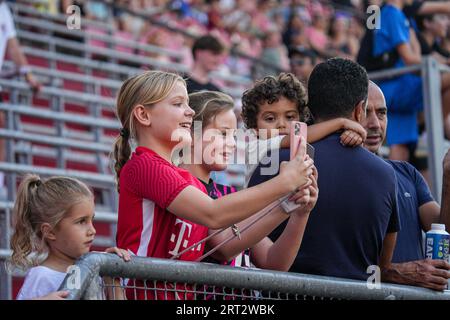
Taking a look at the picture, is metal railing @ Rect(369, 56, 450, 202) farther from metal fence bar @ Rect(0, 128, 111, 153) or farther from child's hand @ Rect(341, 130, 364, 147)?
child's hand @ Rect(341, 130, 364, 147)

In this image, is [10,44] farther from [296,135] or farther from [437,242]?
[296,135]

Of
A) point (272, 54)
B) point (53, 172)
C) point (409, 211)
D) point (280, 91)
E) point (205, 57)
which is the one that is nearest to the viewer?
point (409, 211)

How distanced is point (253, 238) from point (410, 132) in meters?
4.21

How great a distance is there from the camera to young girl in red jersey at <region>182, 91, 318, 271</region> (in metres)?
3.15

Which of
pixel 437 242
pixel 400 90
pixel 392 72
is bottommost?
pixel 437 242

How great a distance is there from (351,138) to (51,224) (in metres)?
1.12

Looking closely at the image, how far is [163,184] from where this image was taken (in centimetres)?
308

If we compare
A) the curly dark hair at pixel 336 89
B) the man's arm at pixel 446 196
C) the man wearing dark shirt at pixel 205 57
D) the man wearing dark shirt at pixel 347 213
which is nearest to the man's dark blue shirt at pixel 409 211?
the man's arm at pixel 446 196

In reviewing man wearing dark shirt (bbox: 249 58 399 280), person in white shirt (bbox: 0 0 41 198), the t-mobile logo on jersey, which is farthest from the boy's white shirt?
person in white shirt (bbox: 0 0 41 198)

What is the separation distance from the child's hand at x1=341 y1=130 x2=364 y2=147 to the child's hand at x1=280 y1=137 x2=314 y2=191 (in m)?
0.52

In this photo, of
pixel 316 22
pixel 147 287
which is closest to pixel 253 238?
pixel 147 287

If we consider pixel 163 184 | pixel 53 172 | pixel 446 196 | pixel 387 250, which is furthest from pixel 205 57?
pixel 163 184

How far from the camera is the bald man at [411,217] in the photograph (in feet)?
11.9
